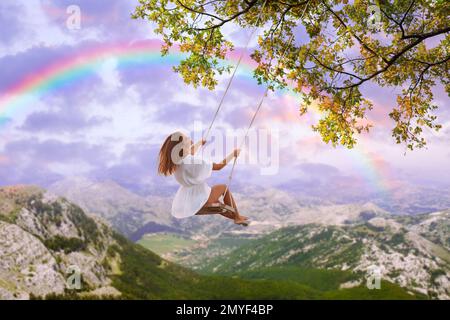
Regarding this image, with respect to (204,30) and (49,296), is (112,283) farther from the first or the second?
(204,30)

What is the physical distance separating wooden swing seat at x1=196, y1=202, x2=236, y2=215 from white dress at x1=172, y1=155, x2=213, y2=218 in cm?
29

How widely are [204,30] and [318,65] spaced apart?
5.18 meters

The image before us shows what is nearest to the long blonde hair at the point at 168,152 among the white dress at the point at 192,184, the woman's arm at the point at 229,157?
the white dress at the point at 192,184

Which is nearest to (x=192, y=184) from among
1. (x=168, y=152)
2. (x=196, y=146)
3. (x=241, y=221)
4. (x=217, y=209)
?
(x=217, y=209)

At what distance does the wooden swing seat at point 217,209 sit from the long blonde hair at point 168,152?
1774mm

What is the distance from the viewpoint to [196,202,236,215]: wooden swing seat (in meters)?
14.8

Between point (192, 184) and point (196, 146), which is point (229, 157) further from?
point (192, 184)

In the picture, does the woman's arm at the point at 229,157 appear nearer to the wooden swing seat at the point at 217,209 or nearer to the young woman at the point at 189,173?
the young woman at the point at 189,173

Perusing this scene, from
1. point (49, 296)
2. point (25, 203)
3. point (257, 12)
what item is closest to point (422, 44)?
point (257, 12)

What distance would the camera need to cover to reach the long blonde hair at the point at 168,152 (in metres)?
14.2

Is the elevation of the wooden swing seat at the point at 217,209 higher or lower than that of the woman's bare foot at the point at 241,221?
higher

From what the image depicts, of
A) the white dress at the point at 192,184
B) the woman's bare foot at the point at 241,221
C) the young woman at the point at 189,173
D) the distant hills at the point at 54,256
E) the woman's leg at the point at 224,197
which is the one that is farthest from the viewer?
the distant hills at the point at 54,256

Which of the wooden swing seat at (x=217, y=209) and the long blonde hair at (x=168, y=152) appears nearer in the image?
the long blonde hair at (x=168, y=152)
